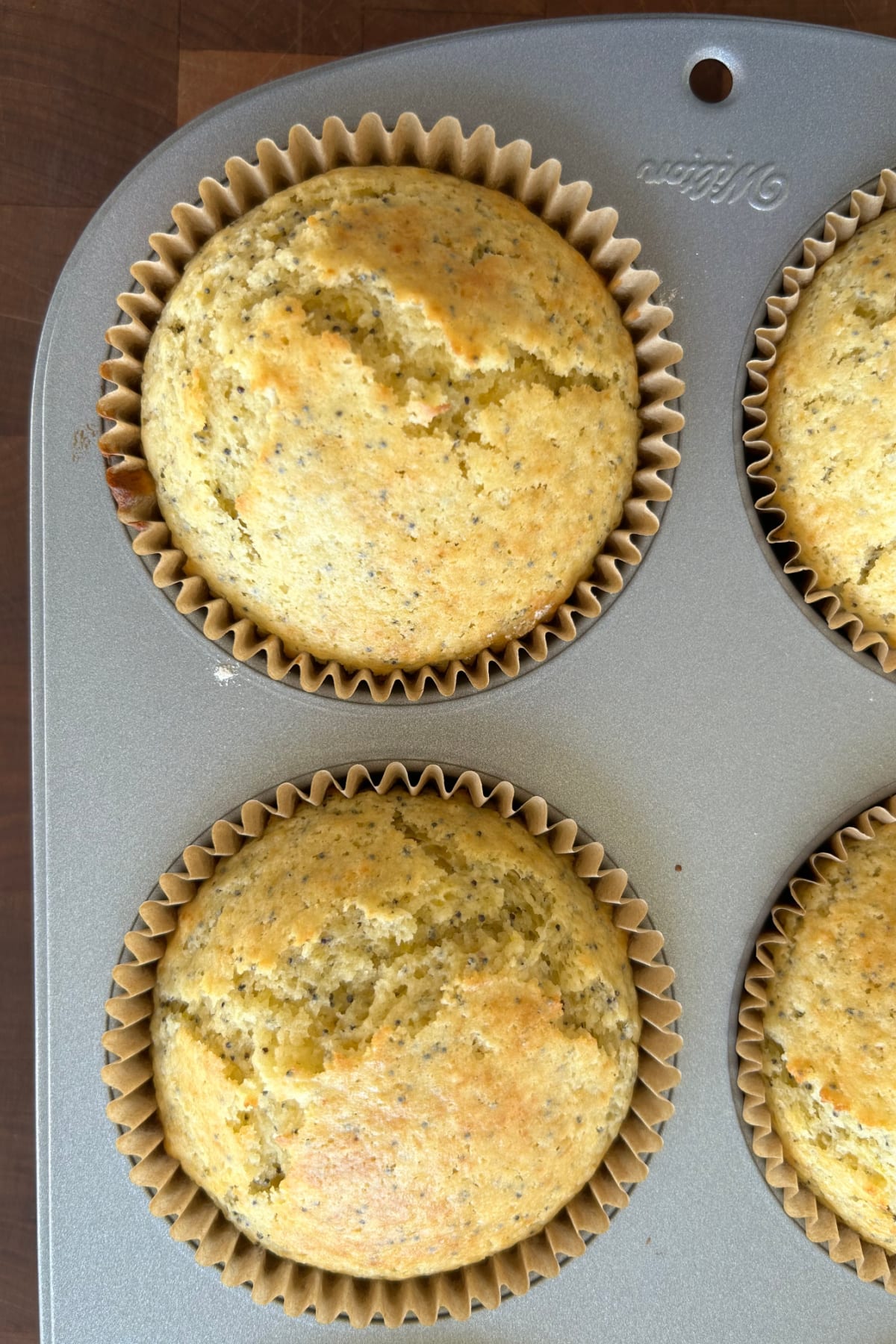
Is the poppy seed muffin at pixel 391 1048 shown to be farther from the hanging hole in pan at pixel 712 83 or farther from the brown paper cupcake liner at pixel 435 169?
the hanging hole in pan at pixel 712 83

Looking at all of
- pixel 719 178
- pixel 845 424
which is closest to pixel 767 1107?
pixel 845 424

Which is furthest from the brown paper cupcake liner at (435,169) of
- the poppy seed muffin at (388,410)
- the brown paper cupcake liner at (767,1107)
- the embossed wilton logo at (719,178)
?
the brown paper cupcake liner at (767,1107)

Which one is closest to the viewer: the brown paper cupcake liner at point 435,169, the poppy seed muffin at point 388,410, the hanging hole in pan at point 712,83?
the poppy seed muffin at point 388,410

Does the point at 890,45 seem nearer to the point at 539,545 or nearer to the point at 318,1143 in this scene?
the point at 539,545

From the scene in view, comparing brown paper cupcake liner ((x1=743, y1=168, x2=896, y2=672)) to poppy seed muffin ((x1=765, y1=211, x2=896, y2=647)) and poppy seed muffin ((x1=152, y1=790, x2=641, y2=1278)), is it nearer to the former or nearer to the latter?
poppy seed muffin ((x1=765, y1=211, x2=896, y2=647))

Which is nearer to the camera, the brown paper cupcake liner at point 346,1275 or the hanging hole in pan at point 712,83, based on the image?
the brown paper cupcake liner at point 346,1275

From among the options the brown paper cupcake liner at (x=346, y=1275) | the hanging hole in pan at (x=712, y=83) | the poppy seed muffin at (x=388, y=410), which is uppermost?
the hanging hole in pan at (x=712, y=83)

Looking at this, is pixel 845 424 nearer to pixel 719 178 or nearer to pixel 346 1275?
pixel 719 178
